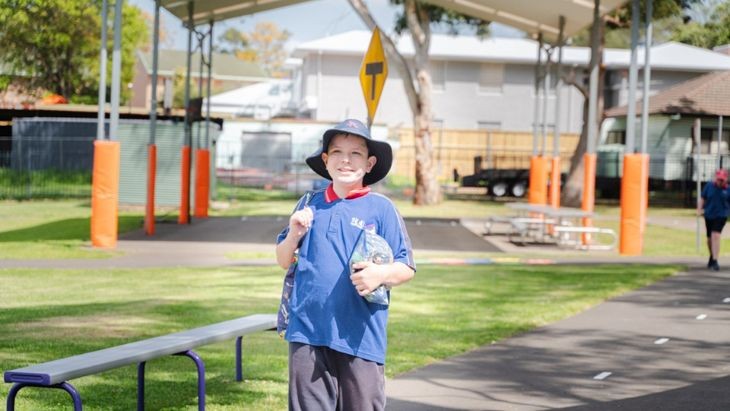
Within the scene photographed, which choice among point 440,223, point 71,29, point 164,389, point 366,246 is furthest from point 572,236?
point 366,246

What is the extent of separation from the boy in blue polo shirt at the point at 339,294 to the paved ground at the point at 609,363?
3.10 m

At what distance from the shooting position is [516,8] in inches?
1309

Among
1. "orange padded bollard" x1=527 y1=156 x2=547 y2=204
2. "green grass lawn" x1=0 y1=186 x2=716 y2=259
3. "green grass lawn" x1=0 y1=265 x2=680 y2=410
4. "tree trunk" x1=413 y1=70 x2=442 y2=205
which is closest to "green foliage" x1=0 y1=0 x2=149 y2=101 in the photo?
"green grass lawn" x1=0 y1=186 x2=716 y2=259

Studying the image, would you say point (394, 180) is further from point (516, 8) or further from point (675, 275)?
point (675, 275)

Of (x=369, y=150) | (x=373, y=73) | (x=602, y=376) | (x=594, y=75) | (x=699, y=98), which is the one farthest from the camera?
(x=699, y=98)

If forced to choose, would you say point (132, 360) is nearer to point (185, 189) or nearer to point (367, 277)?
point (367, 277)

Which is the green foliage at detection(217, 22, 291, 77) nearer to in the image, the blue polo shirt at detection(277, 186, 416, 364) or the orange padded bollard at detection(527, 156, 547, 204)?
the orange padded bollard at detection(527, 156, 547, 204)

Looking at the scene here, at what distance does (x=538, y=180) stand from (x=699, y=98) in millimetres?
14122

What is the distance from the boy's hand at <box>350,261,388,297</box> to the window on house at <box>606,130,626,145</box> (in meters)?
57.5

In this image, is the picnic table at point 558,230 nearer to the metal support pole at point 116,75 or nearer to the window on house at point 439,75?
the metal support pole at point 116,75

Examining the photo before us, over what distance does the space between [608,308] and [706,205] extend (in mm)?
6811

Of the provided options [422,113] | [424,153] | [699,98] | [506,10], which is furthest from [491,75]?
[506,10]

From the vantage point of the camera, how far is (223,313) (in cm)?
1462

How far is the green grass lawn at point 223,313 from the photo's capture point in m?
9.82
